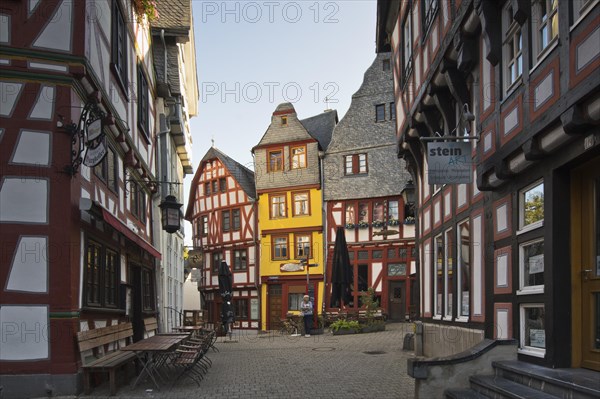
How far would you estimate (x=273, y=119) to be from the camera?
3562 cm

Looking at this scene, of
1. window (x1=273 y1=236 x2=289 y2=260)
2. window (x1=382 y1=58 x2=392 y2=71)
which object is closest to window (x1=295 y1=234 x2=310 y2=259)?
window (x1=273 y1=236 x2=289 y2=260)

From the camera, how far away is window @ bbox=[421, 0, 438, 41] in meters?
11.3

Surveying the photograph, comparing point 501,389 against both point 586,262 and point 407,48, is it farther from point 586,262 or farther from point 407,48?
point 407,48

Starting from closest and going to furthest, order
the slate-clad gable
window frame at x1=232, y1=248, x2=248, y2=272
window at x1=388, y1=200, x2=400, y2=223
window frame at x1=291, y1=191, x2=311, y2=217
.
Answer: window at x1=388, y1=200, x2=400, y2=223 → the slate-clad gable → window frame at x1=291, y1=191, x2=311, y2=217 → window frame at x1=232, y1=248, x2=248, y2=272

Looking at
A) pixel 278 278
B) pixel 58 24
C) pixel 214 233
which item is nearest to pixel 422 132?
pixel 58 24

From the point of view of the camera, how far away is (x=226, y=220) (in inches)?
1474

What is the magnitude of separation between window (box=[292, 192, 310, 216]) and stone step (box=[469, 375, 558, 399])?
26.5 m

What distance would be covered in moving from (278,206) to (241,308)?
20.7ft

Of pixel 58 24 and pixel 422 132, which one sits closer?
pixel 58 24

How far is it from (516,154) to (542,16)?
1536mm

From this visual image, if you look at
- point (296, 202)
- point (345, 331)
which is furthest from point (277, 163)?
point (345, 331)

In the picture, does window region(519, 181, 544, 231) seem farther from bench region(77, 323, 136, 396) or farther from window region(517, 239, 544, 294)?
bench region(77, 323, 136, 396)

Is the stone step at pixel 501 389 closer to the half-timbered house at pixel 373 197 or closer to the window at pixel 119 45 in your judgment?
the window at pixel 119 45

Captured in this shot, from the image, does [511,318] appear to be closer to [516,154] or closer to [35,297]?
[516,154]
